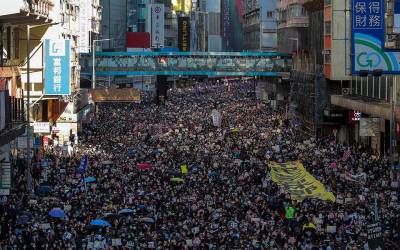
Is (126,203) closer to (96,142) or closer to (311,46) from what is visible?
(96,142)

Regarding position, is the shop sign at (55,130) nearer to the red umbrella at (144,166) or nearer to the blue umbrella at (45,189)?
the red umbrella at (144,166)

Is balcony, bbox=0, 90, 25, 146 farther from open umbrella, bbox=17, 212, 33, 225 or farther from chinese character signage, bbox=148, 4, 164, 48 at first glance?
chinese character signage, bbox=148, 4, 164, 48

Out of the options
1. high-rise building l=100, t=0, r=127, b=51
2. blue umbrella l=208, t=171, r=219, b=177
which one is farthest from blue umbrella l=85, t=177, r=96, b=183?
high-rise building l=100, t=0, r=127, b=51

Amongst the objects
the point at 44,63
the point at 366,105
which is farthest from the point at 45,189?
the point at 44,63

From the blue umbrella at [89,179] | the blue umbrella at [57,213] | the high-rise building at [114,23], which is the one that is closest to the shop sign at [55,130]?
the blue umbrella at [89,179]

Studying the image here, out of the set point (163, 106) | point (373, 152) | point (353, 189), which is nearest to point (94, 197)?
point (353, 189)

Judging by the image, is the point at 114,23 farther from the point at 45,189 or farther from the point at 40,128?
the point at 45,189

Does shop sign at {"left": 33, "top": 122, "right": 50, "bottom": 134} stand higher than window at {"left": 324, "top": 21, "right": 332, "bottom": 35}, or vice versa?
window at {"left": 324, "top": 21, "right": 332, "bottom": 35}
